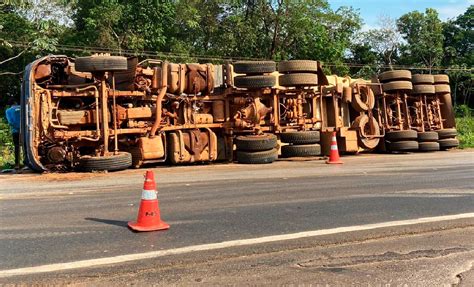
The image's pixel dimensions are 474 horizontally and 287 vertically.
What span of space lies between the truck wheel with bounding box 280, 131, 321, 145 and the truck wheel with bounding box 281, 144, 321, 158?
12 cm

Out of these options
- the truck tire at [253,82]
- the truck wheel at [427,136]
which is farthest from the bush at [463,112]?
the truck tire at [253,82]

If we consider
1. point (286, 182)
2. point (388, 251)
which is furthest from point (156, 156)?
point (388, 251)

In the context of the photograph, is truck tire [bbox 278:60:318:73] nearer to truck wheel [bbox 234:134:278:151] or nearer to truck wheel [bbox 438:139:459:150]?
truck wheel [bbox 234:134:278:151]

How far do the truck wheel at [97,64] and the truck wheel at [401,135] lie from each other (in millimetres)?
9046

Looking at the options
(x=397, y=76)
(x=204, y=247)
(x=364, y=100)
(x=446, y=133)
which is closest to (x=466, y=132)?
(x=446, y=133)

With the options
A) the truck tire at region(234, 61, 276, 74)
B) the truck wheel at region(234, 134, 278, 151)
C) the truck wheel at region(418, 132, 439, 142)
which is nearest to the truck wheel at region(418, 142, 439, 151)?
the truck wheel at region(418, 132, 439, 142)

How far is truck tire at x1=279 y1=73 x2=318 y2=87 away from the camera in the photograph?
13.1 meters

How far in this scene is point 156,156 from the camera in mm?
11617

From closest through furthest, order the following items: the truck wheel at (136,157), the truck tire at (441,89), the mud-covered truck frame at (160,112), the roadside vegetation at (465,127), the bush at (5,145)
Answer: the mud-covered truck frame at (160,112), the truck wheel at (136,157), the bush at (5,145), the truck tire at (441,89), the roadside vegetation at (465,127)

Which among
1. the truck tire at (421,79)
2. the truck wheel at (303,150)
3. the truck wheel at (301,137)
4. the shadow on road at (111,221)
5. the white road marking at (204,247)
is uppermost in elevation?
the truck tire at (421,79)

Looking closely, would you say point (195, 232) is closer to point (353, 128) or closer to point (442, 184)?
point (442, 184)

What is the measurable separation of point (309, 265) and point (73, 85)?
8742 millimetres

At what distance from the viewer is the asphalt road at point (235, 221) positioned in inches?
156

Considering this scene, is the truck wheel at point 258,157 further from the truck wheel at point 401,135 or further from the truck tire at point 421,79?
the truck tire at point 421,79
